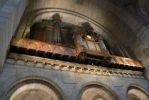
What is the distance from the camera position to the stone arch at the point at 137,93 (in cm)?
1005

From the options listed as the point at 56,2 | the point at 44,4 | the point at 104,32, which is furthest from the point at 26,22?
the point at 104,32

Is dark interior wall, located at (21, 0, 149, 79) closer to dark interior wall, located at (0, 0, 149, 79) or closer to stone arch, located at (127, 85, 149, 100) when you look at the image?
dark interior wall, located at (0, 0, 149, 79)

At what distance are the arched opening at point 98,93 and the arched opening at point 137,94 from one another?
1786 mm

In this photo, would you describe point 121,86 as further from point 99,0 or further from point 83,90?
point 99,0

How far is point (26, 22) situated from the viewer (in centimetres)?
1102

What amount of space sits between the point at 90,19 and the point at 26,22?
593 centimetres

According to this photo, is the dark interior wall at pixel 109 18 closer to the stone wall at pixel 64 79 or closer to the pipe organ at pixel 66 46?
the pipe organ at pixel 66 46

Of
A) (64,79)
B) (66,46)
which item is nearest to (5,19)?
(64,79)

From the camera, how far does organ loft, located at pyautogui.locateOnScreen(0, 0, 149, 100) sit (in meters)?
7.62

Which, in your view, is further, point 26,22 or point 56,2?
point 56,2

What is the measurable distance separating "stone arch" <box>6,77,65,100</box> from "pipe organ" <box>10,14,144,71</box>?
1.51 m

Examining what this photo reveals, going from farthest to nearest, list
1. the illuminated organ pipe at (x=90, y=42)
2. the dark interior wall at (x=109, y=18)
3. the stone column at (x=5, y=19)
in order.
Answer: the dark interior wall at (x=109, y=18) → the illuminated organ pipe at (x=90, y=42) → the stone column at (x=5, y=19)

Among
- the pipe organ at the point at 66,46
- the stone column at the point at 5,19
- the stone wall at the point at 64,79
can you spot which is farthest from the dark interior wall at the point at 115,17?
the stone column at the point at 5,19

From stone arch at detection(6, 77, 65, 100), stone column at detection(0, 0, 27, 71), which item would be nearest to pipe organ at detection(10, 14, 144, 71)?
stone arch at detection(6, 77, 65, 100)
